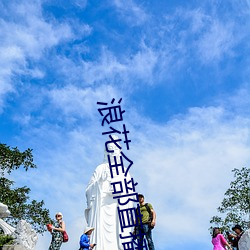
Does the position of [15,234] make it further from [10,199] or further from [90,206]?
[10,199]

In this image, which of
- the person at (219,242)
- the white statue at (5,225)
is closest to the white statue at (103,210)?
the white statue at (5,225)

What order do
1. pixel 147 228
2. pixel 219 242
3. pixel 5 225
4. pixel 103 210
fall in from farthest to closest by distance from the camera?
pixel 103 210 < pixel 5 225 < pixel 147 228 < pixel 219 242

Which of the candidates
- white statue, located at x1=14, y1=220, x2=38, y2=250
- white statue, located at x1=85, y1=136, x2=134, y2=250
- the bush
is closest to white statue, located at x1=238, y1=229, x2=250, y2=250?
white statue, located at x1=85, y1=136, x2=134, y2=250

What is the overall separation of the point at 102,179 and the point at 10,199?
8.51 m

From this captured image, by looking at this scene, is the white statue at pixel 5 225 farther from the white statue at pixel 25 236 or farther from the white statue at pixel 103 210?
the white statue at pixel 103 210

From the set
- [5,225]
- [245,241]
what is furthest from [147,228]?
[5,225]

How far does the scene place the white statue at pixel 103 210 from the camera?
11.6 meters

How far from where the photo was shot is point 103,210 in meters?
12.1

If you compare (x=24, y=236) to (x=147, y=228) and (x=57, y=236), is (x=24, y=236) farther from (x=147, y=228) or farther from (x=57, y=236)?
(x=147, y=228)

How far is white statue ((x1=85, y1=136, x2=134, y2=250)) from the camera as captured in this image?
11641 mm

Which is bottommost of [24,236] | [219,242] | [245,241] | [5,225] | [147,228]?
[245,241]

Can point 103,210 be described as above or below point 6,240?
above

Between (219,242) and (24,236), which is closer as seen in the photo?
(219,242)

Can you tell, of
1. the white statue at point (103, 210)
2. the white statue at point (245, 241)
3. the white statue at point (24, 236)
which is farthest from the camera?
the white statue at point (103, 210)
